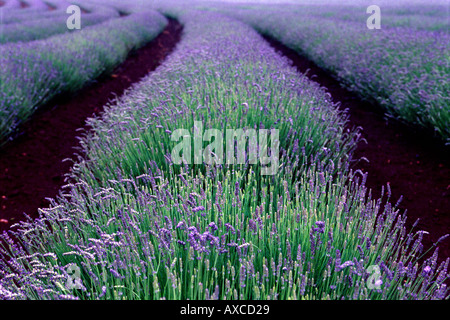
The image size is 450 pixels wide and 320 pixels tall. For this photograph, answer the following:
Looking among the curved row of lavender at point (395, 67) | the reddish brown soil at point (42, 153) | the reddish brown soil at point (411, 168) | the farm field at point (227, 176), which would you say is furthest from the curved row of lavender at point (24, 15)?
the reddish brown soil at point (411, 168)

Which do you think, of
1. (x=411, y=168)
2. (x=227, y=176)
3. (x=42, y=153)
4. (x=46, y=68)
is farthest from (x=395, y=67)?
(x=46, y=68)

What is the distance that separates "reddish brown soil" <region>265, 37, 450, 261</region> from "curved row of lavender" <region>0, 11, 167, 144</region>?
144 inches

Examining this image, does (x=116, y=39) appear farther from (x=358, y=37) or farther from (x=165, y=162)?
(x=165, y=162)

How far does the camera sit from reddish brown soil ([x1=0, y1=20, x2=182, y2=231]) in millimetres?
3965

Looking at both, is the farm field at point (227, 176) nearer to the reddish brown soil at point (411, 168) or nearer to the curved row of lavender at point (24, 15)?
the reddish brown soil at point (411, 168)

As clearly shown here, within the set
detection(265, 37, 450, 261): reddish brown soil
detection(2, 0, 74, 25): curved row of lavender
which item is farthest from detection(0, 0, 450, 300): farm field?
detection(2, 0, 74, 25): curved row of lavender

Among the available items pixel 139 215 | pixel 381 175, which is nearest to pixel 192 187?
pixel 139 215

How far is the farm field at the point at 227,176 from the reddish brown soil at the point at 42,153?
0.03 m

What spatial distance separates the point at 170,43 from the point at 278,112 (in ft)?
37.2

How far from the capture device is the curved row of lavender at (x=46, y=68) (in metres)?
5.02

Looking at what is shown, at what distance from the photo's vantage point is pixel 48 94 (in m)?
6.30

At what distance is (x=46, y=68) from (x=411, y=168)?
5520mm

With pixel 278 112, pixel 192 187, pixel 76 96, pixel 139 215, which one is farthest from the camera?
pixel 76 96
